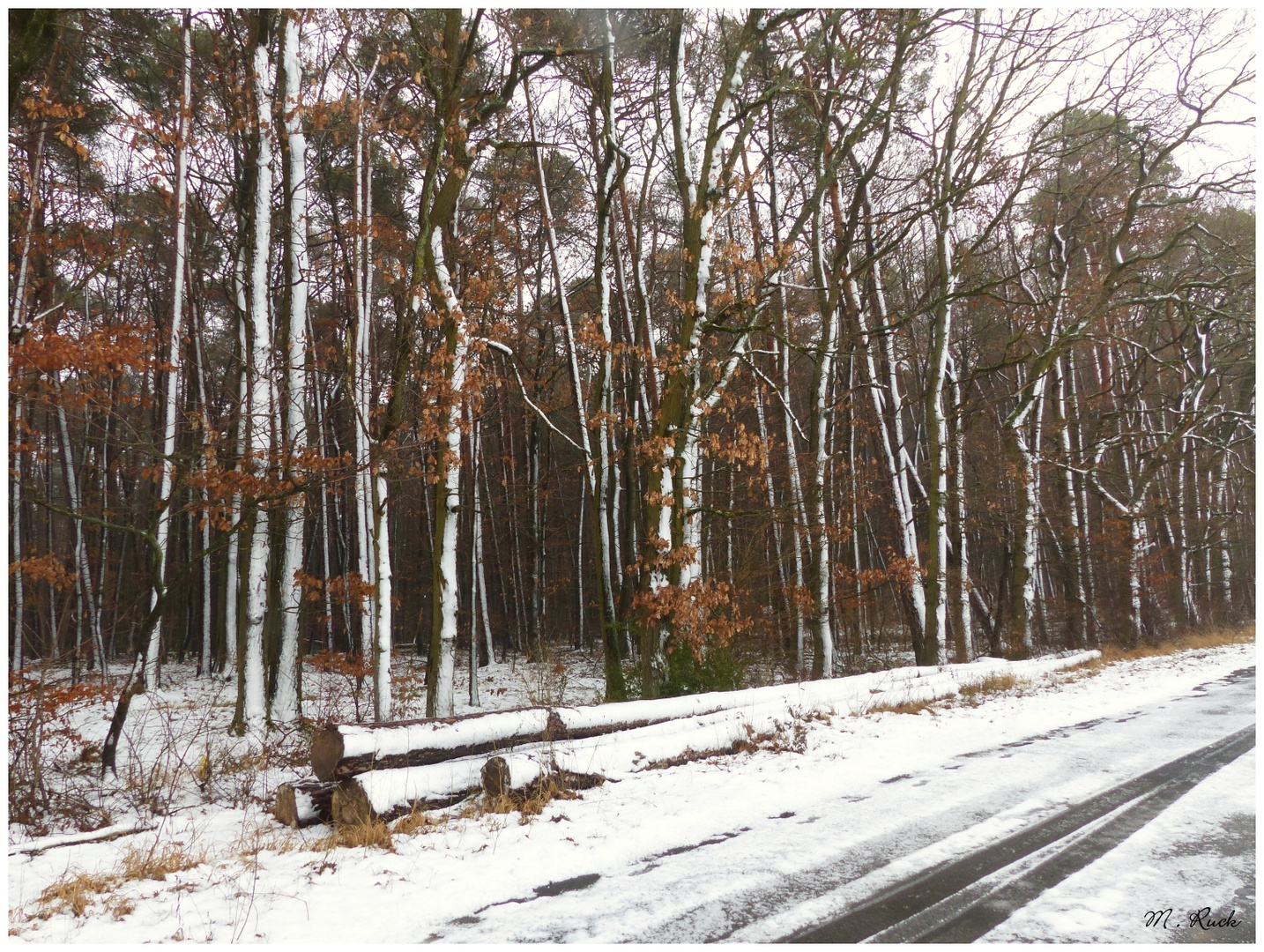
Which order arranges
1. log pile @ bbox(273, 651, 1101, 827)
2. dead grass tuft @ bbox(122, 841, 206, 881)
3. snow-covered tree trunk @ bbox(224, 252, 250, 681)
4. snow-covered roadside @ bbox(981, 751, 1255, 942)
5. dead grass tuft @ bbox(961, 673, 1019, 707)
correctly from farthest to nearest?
dead grass tuft @ bbox(961, 673, 1019, 707) < snow-covered tree trunk @ bbox(224, 252, 250, 681) < log pile @ bbox(273, 651, 1101, 827) < dead grass tuft @ bbox(122, 841, 206, 881) < snow-covered roadside @ bbox(981, 751, 1255, 942)

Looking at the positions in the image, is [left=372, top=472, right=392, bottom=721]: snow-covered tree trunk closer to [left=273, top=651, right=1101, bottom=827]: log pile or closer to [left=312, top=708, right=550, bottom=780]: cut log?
[left=273, top=651, right=1101, bottom=827]: log pile

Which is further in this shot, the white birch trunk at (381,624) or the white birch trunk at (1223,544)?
the white birch trunk at (1223,544)

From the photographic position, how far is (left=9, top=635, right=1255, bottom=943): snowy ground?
10.6 feet

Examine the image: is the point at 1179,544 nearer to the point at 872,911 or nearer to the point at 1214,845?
the point at 1214,845

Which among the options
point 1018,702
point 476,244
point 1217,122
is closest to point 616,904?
point 1018,702

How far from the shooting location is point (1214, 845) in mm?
3809

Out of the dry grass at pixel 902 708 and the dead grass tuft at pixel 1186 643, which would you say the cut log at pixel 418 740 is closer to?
the dry grass at pixel 902 708

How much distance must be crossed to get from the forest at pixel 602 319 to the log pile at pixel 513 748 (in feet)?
5.28

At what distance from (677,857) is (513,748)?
2.07 m

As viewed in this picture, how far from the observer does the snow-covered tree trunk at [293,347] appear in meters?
9.20

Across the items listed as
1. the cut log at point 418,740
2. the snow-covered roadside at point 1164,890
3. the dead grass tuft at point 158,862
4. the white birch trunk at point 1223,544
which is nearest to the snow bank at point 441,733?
the cut log at point 418,740

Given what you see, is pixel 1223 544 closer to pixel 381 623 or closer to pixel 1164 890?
pixel 1164 890

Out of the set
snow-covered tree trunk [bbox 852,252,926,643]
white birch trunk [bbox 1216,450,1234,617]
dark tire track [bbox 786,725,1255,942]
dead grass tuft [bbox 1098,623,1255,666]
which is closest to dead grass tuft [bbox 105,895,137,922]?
dark tire track [bbox 786,725,1255,942]

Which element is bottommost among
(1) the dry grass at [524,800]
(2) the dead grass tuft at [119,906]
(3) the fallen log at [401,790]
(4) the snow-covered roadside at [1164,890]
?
(4) the snow-covered roadside at [1164,890]
